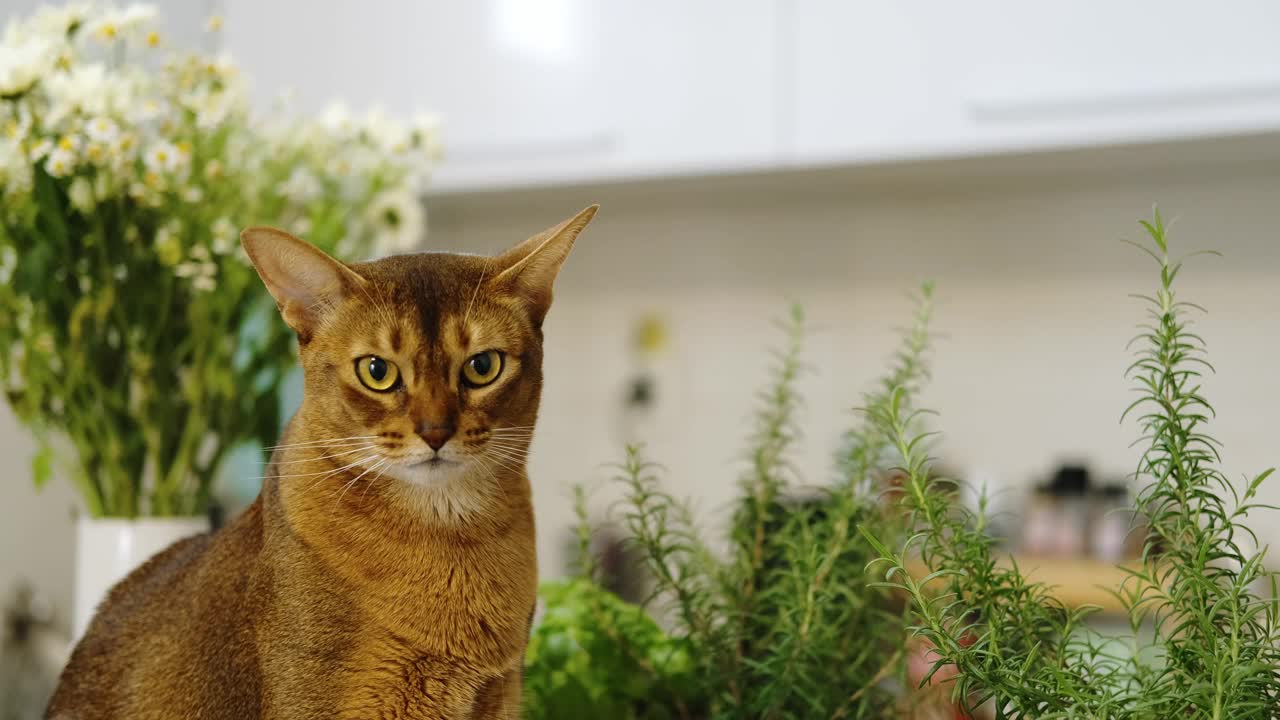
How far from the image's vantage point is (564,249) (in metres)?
0.56

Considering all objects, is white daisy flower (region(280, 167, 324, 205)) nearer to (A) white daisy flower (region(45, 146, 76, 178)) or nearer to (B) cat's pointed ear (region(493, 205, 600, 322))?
(A) white daisy flower (region(45, 146, 76, 178))

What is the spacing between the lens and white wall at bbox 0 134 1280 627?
199 cm

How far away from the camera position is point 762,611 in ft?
2.11

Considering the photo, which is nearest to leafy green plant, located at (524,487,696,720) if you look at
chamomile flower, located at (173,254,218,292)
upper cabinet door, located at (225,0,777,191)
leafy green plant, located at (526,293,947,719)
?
leafy green plant, located at (526,293,947,719)

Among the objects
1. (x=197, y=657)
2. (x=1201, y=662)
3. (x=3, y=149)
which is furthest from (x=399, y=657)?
(x=3, y=149)

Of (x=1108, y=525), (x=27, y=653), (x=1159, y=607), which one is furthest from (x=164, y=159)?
(x=1108, y=525)

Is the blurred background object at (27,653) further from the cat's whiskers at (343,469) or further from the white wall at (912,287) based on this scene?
the cat's whiskers at (343,469)

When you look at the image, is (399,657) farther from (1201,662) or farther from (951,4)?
(951,4)

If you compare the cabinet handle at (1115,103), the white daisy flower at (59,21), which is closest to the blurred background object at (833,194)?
the cabinet handle at (1115,103)

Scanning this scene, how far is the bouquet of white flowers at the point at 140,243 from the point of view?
2.76 feet

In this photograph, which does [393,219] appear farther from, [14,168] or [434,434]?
[434,434]

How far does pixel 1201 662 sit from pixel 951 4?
1510 mm

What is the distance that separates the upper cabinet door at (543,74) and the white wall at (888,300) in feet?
0.59

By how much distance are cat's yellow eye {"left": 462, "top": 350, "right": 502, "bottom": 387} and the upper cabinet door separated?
1357mm
